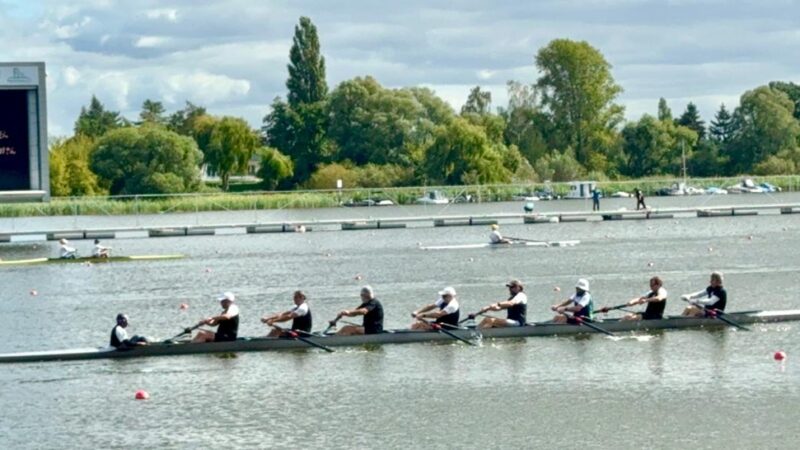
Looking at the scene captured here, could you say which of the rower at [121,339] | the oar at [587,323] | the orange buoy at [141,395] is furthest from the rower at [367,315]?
the orange buoy at [141,395]

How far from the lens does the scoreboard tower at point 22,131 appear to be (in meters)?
47.2

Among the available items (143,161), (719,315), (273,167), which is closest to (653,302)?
(719,315)

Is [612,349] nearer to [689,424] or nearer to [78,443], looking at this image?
[689,424]

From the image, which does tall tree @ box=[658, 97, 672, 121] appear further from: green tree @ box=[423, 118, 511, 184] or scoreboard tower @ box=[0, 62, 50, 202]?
scoreboard tower @ box=[0, 62, 50, 202]

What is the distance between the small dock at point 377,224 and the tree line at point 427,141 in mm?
22057

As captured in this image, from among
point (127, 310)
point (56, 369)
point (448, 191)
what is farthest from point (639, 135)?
point (56, 369)

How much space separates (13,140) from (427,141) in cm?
5217

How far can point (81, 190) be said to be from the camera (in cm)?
8581

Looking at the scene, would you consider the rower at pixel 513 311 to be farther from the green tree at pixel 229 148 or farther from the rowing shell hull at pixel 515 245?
Answer: the green tree at pixel 229 148

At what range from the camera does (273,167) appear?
332ft

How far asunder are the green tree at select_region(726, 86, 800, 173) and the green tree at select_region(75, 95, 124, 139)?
4913 cm

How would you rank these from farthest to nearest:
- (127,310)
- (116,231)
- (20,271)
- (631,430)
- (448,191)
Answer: (448,191) → (116,231) → (20,271) → (127,310) → (631,430)

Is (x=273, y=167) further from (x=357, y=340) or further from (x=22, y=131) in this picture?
(x=357, y=340)

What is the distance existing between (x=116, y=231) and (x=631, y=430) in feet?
149
